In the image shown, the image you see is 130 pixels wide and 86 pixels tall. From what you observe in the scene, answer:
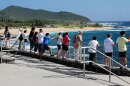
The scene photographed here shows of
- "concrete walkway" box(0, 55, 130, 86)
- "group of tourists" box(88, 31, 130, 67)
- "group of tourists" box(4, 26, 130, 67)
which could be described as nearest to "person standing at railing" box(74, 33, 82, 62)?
"group of tourists" box(4, 26, 130, 67)

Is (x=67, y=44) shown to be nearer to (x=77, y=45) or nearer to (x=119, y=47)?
(x=77, y=45)

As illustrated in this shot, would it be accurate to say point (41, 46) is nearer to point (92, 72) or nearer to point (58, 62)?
point (58, 62)

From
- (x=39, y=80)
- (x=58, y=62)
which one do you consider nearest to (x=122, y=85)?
(x=39, y=80)

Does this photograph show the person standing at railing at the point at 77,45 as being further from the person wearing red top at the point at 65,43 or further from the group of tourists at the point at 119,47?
the group of tourists at the point at 119,47

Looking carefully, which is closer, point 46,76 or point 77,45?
point 46,76

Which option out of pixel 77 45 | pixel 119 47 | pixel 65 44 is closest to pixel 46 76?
pixel 119 47

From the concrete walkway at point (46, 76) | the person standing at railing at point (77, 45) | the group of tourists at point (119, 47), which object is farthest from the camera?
the person standing at railing at point (77, 45)

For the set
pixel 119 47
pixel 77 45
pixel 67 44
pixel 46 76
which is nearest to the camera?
pixel 46 76

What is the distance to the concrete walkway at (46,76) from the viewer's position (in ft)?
42.5

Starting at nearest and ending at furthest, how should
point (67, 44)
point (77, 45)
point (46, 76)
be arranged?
point (46, 76)
point (77, 45)
point (67, 44)

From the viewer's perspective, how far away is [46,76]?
1442 centimetres

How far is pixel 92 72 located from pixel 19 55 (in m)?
7.60

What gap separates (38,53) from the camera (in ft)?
68.6

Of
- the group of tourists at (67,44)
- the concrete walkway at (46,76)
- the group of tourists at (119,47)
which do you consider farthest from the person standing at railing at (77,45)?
the group of tourists at (119,47)
